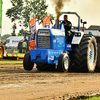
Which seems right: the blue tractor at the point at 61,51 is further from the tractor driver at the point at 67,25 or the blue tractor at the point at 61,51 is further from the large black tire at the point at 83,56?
the tractor driver at the point at 67,25

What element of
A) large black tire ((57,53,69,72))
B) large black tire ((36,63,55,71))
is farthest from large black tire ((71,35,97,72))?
large black tire ((36,63,55,71))

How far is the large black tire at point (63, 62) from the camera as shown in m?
11.9

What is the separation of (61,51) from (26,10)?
61276 millimetres

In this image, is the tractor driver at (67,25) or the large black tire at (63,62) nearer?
the large black tire at (63,62)

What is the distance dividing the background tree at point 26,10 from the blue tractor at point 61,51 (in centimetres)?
5884

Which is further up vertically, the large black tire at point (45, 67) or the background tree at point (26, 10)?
the background tree at point (26, 10)

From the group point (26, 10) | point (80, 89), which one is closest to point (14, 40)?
point (26, 10)

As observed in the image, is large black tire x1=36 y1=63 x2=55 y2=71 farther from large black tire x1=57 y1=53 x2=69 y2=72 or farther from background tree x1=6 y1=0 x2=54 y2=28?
background tree x1=6 y1=0 x2=54 y2=28

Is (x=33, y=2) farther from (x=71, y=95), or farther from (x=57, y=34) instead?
(x=71, y=95)

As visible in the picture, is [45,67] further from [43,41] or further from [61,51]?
[43,41]

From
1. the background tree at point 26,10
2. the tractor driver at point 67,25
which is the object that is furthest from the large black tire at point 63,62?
the background tree at point 26,10

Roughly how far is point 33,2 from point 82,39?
62.2 metres

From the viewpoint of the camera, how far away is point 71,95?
673cm

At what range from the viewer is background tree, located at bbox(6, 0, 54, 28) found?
238 ft
